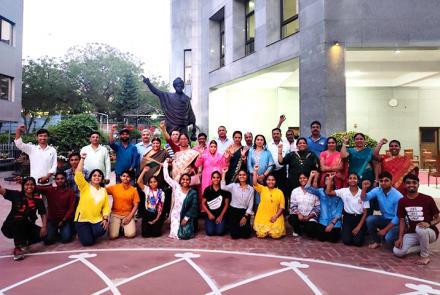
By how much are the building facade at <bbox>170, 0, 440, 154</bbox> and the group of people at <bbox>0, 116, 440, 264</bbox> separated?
4.20 metres

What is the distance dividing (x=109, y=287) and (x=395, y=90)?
1794 cm

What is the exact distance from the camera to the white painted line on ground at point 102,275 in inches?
164

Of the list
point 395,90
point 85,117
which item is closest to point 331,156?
point 85,117

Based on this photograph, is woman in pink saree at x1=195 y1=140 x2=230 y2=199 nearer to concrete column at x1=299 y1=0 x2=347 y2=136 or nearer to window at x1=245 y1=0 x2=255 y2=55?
concrete column at x1=299 y1=0 x2=347 y2=136

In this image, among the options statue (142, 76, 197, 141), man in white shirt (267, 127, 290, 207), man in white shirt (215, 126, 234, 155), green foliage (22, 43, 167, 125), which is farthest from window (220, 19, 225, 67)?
green foliage (22, 43, 167, 125)

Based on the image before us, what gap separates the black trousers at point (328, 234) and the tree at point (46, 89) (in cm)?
3718

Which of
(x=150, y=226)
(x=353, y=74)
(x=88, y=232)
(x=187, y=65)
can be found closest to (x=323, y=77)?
(x=353, y=74)

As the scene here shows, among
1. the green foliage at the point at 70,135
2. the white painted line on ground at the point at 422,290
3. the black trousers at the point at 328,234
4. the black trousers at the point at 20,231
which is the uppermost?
the green foliage at the point at 70,135

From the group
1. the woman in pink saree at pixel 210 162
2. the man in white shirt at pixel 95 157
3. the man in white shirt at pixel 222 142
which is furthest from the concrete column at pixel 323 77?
the man in white shirt at pixel 95 157

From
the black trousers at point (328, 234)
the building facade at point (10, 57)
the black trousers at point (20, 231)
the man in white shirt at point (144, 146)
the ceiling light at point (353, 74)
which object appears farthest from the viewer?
the building facade at point (10, 57)

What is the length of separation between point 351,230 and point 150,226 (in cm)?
344

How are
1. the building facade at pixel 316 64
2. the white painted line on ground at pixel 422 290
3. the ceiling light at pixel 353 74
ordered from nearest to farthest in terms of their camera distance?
the white painted line on ground at pixel 422 290 < the building facade at pixel 316 64 < the ceiling light at pixel 353 74

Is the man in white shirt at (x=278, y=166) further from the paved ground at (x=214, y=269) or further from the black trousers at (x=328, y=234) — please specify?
the paved ground at (x=214, y=269)

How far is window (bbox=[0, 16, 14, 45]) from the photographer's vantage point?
2328 cm
